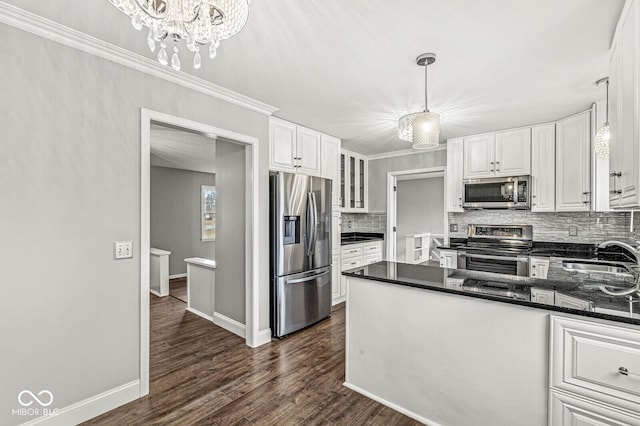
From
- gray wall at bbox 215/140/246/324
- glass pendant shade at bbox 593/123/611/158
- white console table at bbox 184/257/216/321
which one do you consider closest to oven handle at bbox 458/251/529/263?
glass pendant shade at bbox 593/123/611/158

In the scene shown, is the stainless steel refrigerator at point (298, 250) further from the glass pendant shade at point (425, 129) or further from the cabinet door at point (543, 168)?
the cabinet door at point (543, 168)

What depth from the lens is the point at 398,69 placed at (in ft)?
7.75

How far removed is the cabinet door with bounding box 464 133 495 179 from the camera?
13.4 feet

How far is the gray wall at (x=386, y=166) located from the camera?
15.7 feet

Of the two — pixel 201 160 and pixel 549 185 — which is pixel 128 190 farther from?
pixel 549 185

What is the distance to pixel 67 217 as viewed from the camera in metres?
1.91

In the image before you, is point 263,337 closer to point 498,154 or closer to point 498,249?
point 498,249

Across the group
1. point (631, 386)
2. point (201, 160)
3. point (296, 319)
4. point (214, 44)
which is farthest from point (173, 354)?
point (201, 160)

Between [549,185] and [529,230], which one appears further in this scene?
[529,230]

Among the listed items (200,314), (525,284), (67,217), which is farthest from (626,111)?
(200,314)

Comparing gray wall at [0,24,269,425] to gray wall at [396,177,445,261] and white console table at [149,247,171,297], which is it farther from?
gray wall at [396,177,445,261]

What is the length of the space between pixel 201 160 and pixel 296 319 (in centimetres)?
403

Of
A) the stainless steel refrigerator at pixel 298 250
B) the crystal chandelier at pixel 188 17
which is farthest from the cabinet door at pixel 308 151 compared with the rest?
the crystal chandelier at pixel 188 17

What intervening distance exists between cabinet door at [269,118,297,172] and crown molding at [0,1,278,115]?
0.64m
